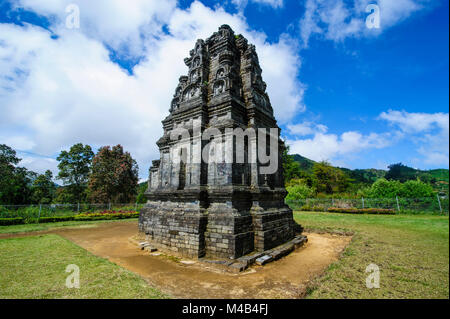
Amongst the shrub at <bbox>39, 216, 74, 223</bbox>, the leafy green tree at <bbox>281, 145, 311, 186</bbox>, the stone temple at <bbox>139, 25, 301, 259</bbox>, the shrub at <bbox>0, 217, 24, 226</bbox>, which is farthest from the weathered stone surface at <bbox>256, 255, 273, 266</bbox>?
the leafy green tree at <bbox>281, 145, 311, 186</bbox>

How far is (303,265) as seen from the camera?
6.82 m

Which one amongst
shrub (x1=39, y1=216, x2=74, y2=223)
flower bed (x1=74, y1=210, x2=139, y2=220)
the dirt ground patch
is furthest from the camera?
flower bed (x1=74, y1=210, x2=139, y2=220)

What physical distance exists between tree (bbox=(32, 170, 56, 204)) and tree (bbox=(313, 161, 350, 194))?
44.6m

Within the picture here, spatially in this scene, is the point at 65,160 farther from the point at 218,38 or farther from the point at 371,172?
the point at 371,172

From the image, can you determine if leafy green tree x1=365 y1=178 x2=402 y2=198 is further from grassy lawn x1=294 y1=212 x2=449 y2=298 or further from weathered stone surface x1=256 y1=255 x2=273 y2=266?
weathered stone surface x1=256 y1=255 x2=273 y2=266

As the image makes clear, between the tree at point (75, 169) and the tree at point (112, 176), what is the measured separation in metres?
2.39

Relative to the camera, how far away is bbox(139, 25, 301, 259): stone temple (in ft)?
24.8

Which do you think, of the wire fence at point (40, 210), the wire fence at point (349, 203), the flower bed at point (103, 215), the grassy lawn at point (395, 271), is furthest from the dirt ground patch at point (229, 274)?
the wire fence at point (349, 203)

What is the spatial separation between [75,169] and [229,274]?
34041 mm

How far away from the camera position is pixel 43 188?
29.8 metres

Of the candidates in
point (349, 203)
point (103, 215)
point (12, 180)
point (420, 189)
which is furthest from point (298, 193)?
point (12, 180)

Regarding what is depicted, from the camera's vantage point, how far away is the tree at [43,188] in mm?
28734

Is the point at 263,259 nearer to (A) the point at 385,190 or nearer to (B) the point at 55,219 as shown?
(B) the point at 55,219
